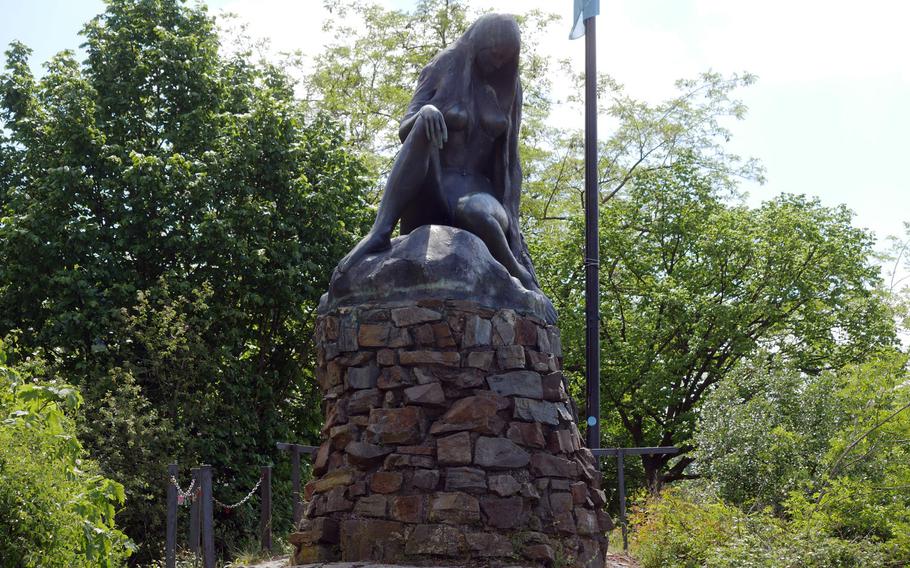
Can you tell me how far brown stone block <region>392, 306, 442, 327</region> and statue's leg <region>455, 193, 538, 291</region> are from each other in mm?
946

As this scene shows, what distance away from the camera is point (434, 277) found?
7637 mm

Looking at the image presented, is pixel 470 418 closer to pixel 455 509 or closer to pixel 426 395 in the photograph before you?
pixel 426 395

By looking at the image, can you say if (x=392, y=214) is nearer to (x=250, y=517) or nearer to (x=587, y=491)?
(x=587, y=491)

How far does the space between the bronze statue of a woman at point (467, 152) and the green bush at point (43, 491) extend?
7.42 feet

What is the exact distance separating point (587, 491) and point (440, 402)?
1.27 m

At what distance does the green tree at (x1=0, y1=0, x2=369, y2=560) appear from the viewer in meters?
14.1

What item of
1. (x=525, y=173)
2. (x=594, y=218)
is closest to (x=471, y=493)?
(x=594, y=218)

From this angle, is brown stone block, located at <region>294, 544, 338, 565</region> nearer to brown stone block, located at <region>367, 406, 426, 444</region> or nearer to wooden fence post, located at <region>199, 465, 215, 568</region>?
brown stone block, located at <region>367, 406, 426, 444</region>

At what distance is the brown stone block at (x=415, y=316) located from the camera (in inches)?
297

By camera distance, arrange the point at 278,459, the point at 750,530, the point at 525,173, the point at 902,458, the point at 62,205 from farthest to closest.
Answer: the point at 525,173 → the point at 278,459 → the point at 62,205 → the point at 902,458 → the point at 750,530

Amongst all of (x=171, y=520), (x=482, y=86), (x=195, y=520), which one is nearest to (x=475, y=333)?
(x=482, y=86)

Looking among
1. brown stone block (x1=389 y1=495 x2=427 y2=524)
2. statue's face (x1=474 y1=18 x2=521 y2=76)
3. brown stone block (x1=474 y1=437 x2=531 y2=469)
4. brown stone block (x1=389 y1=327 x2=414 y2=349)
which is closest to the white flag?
statue's face (x1=474 y1=18 x2=521 y2=76)

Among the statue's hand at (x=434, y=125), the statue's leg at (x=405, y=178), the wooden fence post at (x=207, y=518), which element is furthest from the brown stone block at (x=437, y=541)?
the statue's hand at (x=434, y=125)

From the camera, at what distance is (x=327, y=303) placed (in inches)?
318
